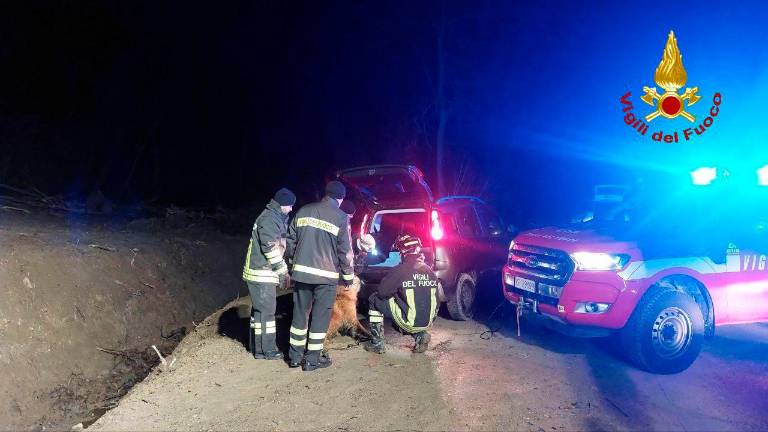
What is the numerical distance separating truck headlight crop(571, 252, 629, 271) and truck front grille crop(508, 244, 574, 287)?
0.09 meters

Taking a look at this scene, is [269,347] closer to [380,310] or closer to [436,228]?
[380,310]

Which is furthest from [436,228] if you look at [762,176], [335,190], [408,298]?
[762,176]

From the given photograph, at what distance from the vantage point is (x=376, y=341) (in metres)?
5.52

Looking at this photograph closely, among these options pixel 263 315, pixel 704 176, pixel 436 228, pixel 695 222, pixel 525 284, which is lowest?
pixel 263 315

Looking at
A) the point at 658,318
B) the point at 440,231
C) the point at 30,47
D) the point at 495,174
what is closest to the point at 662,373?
the point at 658,318

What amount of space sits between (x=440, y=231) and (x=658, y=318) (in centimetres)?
281

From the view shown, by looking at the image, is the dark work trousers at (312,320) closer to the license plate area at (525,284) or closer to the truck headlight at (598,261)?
the license plate area at (525,284)

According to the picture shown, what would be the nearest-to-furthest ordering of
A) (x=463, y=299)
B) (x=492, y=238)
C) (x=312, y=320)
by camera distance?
(x=312, y=320)
(x=463, y=299)
(x=492, y=238)

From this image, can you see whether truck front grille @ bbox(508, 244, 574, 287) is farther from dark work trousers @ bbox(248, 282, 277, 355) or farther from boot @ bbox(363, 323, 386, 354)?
dark work trousers @ bbox(248, 282, 277, 355)

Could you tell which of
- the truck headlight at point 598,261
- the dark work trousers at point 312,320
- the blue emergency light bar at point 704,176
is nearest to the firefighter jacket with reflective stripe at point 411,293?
the dark work trousers at point 312,320

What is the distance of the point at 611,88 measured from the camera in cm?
2428

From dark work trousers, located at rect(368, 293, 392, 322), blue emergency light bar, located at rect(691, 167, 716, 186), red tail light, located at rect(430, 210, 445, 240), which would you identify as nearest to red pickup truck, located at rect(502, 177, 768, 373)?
blue emergency light bar, located at rect(691, 167, 716, 186)

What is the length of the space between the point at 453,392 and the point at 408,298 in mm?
1220

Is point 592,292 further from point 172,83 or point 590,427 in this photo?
point 172,83
